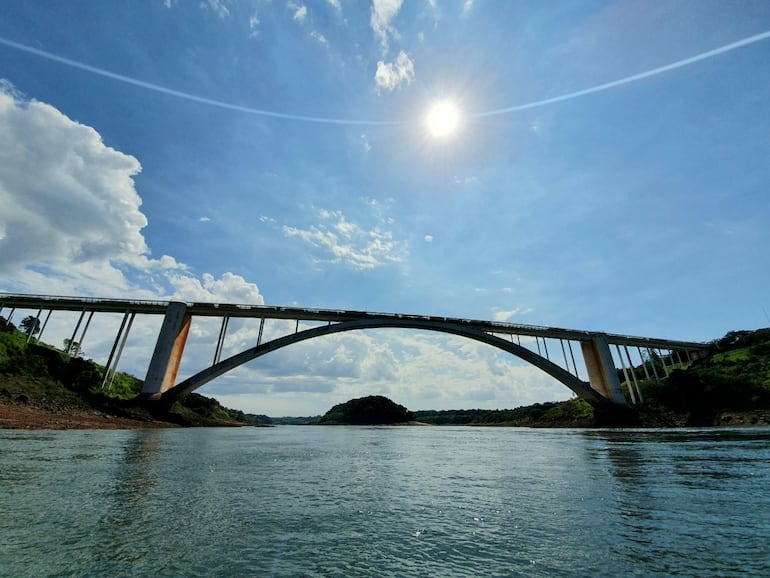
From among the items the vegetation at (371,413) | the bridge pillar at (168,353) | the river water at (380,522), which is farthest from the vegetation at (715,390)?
the vegetation at (371,413)

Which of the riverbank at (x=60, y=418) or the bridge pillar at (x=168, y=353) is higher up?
the bridge pillar at (x=168, y=353)

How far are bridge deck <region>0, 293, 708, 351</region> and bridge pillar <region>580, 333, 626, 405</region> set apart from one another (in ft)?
5.99

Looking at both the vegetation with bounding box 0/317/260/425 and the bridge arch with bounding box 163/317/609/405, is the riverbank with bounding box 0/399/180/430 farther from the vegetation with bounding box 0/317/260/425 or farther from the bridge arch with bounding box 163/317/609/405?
the bridge arch with bounding box 163/317/609/405

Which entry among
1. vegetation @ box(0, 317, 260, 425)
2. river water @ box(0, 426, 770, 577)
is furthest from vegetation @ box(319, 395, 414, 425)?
river water @ box(0, 426, 770, 577)

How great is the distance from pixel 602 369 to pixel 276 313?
54326mm

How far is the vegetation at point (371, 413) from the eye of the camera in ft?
419

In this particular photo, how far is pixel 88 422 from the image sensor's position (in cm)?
2866

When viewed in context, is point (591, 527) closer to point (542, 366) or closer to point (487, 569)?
point (487, 569)

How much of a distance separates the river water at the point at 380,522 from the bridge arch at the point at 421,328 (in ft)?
130

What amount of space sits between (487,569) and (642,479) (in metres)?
7.33

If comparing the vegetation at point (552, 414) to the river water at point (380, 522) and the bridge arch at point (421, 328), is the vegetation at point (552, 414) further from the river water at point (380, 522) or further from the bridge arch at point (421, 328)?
the river water at point (380, 522)

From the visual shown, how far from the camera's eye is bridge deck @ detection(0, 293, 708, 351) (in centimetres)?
4497

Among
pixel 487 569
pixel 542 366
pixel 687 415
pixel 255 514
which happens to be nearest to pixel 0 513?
pixel 255 514

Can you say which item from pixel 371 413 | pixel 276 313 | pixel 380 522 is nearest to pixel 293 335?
pixel 276 313
